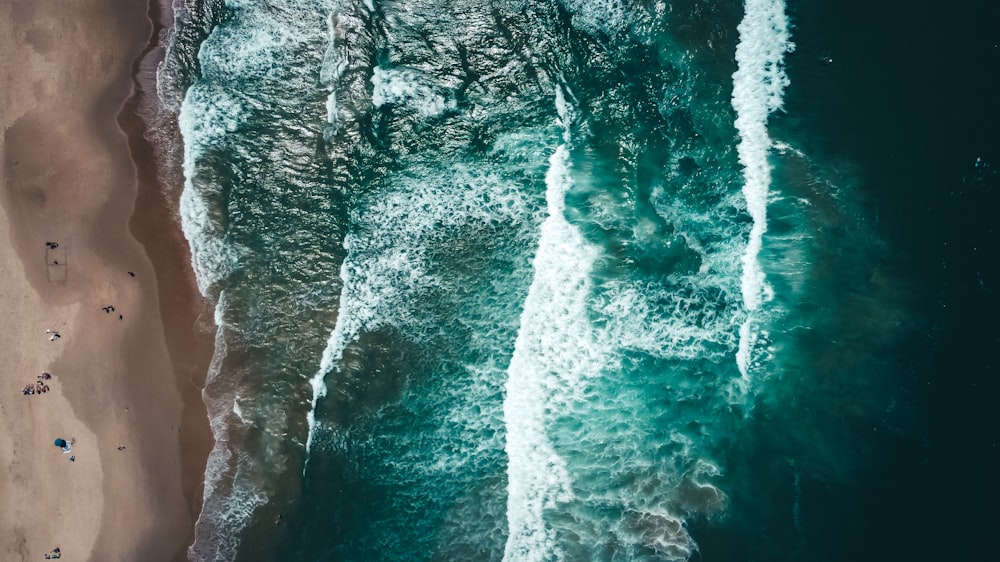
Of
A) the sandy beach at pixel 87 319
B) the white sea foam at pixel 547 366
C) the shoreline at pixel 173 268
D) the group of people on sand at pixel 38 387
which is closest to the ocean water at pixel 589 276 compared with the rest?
the white sea foam at pixel 547 366

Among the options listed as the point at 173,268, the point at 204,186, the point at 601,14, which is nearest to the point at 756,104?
the point at 601,14

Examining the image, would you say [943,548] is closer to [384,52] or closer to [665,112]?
[665,112]

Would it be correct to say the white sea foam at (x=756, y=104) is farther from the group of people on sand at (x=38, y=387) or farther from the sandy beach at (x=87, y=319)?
the group of people on sand at (x=38, y=387)

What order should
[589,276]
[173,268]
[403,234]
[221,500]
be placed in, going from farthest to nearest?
[403,234] < [173,268] < [589,276] < [221,500]

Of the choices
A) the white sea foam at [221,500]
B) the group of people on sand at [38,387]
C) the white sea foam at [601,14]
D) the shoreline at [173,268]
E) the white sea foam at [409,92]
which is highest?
the white sea foam at [601,14]

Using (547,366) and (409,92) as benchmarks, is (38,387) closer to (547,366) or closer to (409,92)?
(409,92)

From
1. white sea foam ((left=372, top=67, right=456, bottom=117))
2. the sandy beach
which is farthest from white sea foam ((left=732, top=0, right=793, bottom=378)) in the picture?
the sandy beach
